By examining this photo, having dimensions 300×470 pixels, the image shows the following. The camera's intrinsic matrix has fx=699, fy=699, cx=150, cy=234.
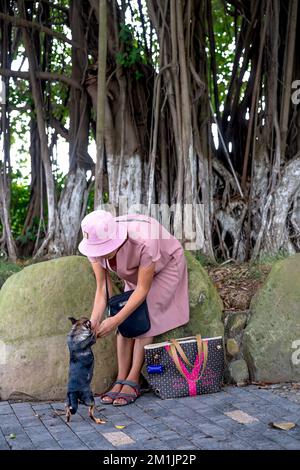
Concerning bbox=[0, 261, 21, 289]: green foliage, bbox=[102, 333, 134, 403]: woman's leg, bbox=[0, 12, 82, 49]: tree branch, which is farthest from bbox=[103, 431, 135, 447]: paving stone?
bbox=[0, 12, 82, 49]: tree branch

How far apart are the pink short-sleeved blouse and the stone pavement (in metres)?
0.46

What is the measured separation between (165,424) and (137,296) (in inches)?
26.5

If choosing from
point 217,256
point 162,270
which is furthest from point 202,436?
point 217,256

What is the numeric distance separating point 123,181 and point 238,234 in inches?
41.5

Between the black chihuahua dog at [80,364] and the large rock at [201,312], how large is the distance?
823 mm

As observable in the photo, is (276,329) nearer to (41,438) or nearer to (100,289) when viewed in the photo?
(100,289)

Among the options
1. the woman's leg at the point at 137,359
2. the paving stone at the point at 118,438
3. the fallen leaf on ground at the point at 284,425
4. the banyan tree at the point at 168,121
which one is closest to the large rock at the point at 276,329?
the woman's leg at the point at 137,359

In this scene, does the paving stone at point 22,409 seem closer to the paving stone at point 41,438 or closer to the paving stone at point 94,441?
the paving stone at point 41,438

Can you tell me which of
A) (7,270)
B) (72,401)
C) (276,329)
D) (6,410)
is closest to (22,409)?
(6,410)

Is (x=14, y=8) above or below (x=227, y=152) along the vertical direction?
above

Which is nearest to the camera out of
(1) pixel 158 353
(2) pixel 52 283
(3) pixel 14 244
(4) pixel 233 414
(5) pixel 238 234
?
(4) pixel 233 414
